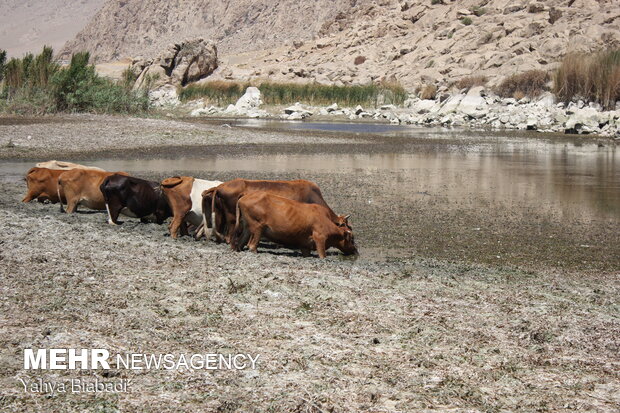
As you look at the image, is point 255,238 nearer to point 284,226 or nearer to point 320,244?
point 284,226

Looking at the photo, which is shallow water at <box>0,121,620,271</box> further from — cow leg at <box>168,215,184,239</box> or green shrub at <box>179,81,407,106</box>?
green shrub at <box>179,81,407,106</box>

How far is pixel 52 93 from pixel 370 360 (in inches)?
1288

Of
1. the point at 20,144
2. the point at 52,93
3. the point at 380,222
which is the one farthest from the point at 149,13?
the point at 380,222

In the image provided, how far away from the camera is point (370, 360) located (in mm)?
5504

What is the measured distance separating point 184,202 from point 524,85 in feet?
161

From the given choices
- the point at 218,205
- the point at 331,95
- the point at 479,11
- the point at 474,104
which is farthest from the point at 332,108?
the point at 218,205

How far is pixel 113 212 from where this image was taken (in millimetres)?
11219

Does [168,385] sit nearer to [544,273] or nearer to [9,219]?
[544,273]

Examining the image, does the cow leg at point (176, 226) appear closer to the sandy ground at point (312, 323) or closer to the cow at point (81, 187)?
the sandy ground at point (312, 323)

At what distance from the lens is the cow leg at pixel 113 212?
11.2m

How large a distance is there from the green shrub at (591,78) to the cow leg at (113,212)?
40748 mm

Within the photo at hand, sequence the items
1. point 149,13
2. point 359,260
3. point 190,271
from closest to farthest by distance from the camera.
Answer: point 190,271 < point 359,260 < point 149,13

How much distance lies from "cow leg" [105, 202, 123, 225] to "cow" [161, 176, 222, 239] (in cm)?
83

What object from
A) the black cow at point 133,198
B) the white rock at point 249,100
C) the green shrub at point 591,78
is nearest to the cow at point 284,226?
the black cow at point 133,198
